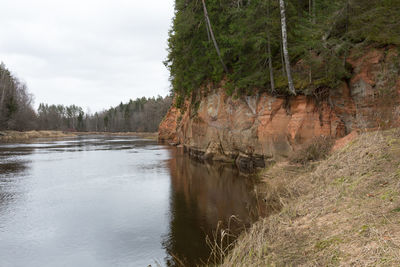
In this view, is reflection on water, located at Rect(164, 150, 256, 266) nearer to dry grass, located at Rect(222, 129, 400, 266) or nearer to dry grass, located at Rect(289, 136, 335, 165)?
dry grass, located at Rect(222, 129, 400, 266)

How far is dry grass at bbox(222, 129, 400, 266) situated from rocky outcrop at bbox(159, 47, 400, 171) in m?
3.47

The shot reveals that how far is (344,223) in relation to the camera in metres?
5.02

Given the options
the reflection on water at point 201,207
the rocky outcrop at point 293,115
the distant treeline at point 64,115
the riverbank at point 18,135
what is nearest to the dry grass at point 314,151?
the rocky outcrop at point 293,115

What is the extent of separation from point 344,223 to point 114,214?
8097 millimetres

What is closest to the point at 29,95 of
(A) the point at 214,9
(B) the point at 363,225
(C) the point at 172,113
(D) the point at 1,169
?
(C) the point at 172,113

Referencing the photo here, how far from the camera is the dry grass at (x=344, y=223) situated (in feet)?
13.1

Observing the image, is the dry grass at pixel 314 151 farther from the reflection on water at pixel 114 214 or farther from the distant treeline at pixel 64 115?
the distant treeline at pixel 64 115

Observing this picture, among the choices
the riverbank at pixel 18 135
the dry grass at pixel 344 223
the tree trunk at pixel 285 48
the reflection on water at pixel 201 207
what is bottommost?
the reflection on water at pixel 201 207

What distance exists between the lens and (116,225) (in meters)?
9.34

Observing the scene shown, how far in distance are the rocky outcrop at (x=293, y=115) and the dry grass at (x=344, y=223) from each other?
3.47 m

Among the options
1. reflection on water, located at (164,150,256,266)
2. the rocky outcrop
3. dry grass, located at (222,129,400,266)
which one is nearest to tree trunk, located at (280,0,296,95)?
the rocky outcrop

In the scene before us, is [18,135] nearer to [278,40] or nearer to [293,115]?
[278,40]

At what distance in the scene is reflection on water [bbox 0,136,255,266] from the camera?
7266mm

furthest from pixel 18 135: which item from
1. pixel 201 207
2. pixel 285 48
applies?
pixel 201 207
